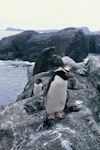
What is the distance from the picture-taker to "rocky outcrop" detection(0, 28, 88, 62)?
7025cm

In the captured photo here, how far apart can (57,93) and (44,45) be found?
208ft

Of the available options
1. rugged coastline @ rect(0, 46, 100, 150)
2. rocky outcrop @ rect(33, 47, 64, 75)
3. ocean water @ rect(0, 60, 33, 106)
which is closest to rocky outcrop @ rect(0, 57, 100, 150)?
rugged coastline @ rect(0, 46, 100, 150)

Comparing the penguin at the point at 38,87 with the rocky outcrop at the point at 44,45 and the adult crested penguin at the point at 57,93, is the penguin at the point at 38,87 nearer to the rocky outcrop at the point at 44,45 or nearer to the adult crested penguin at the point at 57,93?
the adult crested penguin at the point at 57,93

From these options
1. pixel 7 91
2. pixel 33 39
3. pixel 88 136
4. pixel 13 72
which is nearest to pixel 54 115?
pixel 88 136

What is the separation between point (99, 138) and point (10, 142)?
265cm

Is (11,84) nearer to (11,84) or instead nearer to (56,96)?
(11,84)

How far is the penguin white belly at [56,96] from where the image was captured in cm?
1023

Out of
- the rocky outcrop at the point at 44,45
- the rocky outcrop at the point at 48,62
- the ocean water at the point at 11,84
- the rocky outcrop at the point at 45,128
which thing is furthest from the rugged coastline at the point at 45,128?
the rocky outcrop at the point at 44,45

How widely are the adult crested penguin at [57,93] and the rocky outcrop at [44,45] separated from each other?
58.8 m

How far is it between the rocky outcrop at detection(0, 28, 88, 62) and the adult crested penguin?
193 feet

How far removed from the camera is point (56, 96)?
10383 millimetres

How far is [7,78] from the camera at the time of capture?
45219 millimetres

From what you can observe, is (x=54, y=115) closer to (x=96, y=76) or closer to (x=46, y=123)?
(x=46, y=123)

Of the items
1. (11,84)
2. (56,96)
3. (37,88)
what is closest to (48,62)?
(37,88)
